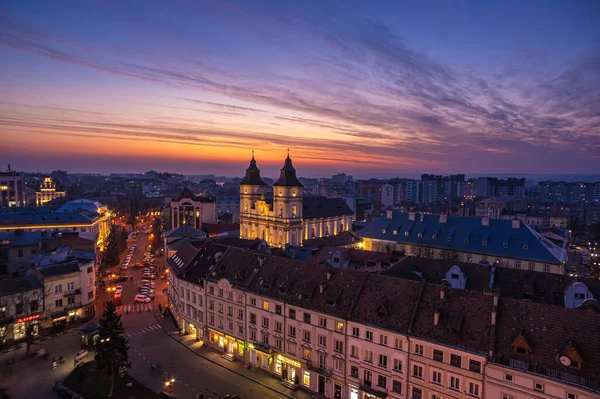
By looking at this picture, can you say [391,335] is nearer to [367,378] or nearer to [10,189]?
[367,378]

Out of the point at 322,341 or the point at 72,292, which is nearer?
the point at 322,341

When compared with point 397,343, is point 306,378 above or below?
below

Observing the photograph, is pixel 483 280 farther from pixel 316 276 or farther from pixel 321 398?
pixel 321 398

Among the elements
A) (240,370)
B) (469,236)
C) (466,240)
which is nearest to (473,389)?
(240,370)

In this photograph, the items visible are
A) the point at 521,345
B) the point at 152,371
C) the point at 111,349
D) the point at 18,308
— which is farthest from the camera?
the point at 18,308

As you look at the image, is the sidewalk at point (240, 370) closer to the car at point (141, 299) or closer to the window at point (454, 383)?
the window at point (454, 383)
